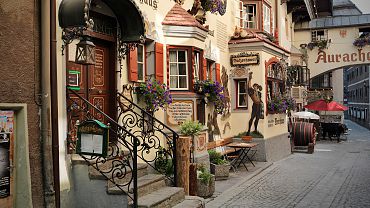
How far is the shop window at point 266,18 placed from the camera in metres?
17.8

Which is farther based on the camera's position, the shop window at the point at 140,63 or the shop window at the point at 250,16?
the shop window at the point at 250,16

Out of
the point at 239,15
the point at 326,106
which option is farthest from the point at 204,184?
the point at 326,106

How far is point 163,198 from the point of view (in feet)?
23.1

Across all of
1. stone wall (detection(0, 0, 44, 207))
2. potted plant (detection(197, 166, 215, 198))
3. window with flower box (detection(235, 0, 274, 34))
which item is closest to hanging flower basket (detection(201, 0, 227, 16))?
window with flower box (detection(235, 0, 274, 34))

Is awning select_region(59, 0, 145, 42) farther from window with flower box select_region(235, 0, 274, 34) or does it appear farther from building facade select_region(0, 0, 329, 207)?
window with flower box select_region(235, 0, 274, 34)

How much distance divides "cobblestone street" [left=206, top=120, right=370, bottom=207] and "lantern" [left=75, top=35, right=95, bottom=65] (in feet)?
13.2

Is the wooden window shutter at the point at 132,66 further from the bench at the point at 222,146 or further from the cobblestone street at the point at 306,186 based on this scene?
the bench at the point at 222,146

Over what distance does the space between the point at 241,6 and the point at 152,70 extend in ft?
26.3

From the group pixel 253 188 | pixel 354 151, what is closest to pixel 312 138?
pixel 354 151

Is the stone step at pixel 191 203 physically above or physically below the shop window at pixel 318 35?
below

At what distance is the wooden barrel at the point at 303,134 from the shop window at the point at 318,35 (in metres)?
10.2

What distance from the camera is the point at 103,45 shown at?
28.7 feet

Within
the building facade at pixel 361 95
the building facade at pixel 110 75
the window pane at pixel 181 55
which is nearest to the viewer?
the building facade at pixel 110 75

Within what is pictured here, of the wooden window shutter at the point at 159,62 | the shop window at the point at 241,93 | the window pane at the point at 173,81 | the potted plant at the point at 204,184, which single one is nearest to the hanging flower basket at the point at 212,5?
the window pane at the point at 173,81
